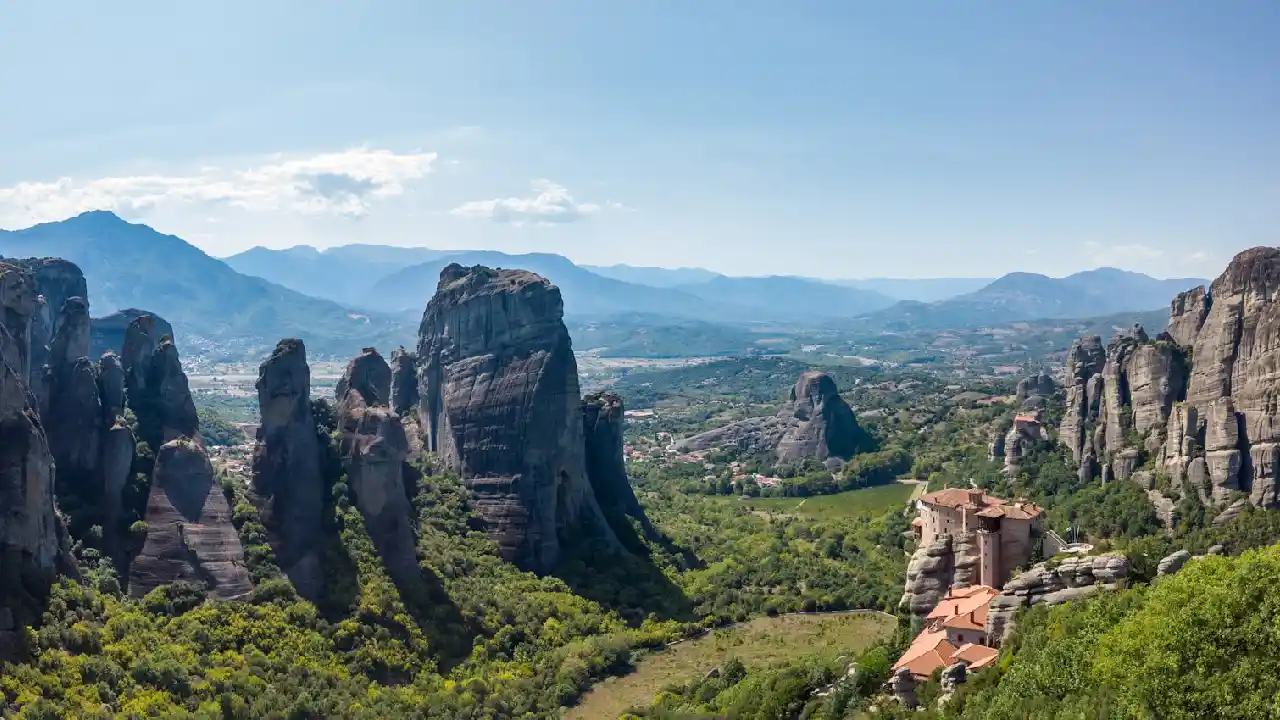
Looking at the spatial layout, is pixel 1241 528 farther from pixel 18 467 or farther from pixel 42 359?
pixel 42 359

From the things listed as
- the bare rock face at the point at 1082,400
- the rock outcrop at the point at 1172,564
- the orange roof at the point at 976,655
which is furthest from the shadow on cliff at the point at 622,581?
the rock outcrop at the point at 1172,564

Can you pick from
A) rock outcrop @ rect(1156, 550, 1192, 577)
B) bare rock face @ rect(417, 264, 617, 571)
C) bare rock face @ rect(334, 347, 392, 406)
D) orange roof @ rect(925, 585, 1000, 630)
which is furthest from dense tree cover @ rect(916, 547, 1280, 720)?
bare rock face @ rect(334, 347, 392, 406)

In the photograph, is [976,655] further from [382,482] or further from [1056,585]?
[382,482]

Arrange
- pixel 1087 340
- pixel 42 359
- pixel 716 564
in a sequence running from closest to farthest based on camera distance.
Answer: pixel 42 359 < pixel 716 564 < pixel 1087 340

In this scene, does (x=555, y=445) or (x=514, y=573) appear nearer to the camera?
(x=514, y=573)

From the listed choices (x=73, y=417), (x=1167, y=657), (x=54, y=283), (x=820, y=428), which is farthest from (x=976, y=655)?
(x=820, y=428)

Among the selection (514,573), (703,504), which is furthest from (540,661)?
(703,504)

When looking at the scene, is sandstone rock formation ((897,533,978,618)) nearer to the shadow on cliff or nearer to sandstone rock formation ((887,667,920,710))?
sandstone rock formation ((887,667,920,710))
